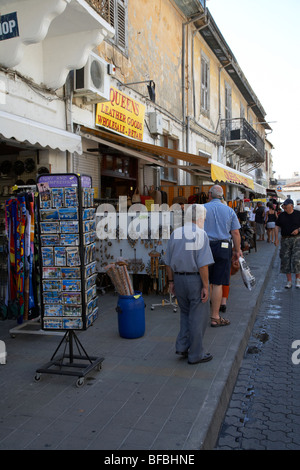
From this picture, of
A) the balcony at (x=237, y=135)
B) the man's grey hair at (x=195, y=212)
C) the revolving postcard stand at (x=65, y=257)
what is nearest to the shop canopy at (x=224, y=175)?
the man's grey hair at (x=195, y=212)

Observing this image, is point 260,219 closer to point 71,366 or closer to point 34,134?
point 34,134

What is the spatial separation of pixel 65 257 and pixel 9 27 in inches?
159

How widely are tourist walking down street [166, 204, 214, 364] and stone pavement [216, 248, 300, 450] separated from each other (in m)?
0.61

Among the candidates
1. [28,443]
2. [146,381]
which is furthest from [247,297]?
[28,443]

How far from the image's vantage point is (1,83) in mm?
6074

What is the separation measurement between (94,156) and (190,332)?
6004 millimetres

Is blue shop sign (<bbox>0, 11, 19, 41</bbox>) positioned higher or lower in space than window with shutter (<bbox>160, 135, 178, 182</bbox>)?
higher

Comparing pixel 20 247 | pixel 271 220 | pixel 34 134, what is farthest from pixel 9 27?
pixel 271 220

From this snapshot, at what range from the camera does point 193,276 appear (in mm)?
4258

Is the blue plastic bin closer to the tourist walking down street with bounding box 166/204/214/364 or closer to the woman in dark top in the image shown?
the tourist walking down street with bounding box 166/204/214/364

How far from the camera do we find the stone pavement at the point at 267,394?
3150 mm

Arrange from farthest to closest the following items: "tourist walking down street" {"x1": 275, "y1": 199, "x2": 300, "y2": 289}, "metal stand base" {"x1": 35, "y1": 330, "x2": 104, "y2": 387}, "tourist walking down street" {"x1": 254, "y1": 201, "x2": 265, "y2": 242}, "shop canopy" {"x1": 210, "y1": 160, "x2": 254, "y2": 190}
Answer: "tourist walking down street" {"x1": 254, "y1": 201, "x2": 265, "y2": 242}
"shop canopy" {"x1": 210, "y1": 160, "x2": 254, "y2": 190}
"tourist walking down street" {"x1": 275, "y1": 199, "x2": 300, "y2": 289}
"metal stand base" {"x1": 35, "y1": 330, "x2": 104, "y2": 387}

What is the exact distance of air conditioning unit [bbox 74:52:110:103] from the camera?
7.77 m

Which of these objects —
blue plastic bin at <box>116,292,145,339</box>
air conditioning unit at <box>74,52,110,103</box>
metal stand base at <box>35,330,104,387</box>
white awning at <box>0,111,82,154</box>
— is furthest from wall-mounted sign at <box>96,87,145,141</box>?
metal stand base at <box>35,330,104,387</box>
